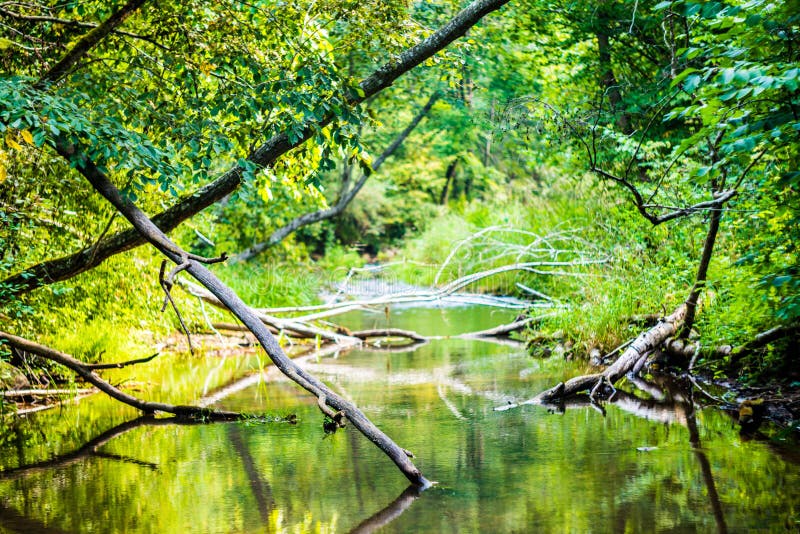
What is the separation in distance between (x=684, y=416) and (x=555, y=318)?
169 inches

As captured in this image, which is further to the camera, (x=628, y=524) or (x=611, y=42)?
(x=611, y=42)

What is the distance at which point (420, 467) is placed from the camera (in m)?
5.62

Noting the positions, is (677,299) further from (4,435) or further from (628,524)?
(4,435)

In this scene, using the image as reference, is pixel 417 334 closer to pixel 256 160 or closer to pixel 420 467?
pixel 256 160

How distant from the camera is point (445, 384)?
889 cm

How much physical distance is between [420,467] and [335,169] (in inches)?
110

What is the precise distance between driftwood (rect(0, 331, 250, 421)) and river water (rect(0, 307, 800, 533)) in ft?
0.61

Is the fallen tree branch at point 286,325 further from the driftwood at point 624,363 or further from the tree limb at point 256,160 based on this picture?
the driftwood at point 624,363

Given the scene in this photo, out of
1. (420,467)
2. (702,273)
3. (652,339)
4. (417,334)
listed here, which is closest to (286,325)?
(417,334)

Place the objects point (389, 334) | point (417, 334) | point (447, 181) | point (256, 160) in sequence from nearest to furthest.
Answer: point (256, 160), point (389, 334), point (417, 334), point (447, 181)

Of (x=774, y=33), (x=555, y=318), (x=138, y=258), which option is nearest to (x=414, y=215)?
(x=555, y=318)

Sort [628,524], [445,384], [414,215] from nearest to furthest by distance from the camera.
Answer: [628,524] → [445,384] → [414,215]

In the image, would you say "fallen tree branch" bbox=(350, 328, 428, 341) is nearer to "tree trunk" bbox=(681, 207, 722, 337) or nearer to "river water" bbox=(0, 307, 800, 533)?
"river water" bbox=(0, 307, 800, 533)

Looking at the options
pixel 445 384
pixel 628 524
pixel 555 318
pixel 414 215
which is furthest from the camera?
pixel 414 215
